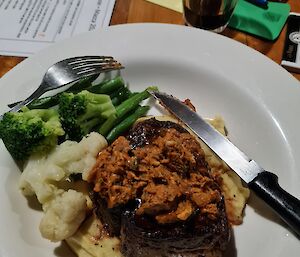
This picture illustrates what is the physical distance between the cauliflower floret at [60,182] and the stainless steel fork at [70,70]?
1.31 ft

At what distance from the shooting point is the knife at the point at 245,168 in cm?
168

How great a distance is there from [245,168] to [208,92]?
2.35ft

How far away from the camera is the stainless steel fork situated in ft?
7.38

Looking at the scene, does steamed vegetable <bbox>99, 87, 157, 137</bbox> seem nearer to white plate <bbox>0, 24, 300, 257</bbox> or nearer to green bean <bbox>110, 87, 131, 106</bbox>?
green bean <bbox>110, 87, 131, 106</bbox>

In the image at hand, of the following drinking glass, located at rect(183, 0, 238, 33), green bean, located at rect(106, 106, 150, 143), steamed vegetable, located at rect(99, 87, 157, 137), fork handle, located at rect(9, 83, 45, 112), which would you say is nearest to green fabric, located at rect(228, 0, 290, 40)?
drinking glass, located at rect(183, 0, 238, 33)

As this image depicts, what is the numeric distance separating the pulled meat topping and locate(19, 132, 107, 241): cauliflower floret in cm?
12

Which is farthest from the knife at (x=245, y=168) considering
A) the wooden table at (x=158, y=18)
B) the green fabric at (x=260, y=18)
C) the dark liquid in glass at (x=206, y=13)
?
the green fabric at (x=260, y=18)

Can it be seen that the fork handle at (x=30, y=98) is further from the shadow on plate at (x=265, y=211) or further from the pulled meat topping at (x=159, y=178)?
the shadow on plate at (x=265, y=211)

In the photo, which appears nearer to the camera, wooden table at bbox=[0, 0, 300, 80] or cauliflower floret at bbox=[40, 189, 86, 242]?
cauliflower floret at bbox=[40, 189, 86, 242]

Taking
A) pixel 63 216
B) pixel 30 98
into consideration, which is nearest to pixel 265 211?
pixel 63 216

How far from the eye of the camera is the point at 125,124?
7.62 ft

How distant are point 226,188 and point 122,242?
0.62m

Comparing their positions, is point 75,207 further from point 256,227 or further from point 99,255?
point 256,227

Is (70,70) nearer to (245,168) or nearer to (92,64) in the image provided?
(92,64)
